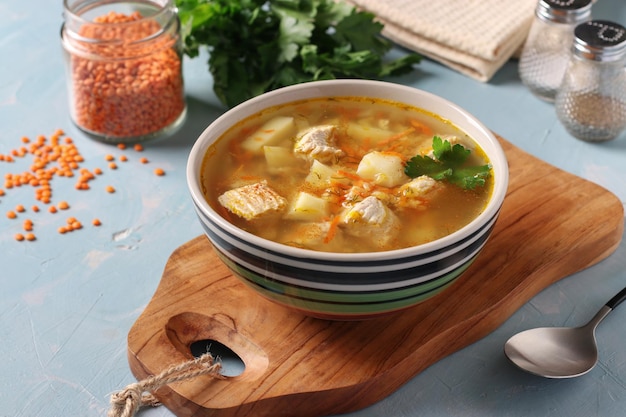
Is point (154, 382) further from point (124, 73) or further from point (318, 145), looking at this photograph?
point (124, 73)

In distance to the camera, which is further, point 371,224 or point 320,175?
point 320,175

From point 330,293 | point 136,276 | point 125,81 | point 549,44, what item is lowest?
point 136,276

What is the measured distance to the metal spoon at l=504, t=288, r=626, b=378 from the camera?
2152 mm

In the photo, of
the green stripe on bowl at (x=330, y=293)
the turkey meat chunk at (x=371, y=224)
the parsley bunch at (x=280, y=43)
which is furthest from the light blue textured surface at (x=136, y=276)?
the turkey meat chunk at (x=371, y=224)

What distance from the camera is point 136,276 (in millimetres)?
2543

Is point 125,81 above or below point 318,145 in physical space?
below

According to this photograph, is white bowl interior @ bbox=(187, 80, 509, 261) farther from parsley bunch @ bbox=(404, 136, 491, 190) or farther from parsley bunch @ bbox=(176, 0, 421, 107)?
parsley bunch @ bbox=(176, 0, 421, 107)

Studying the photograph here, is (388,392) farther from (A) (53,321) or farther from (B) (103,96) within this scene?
(B) (103,96)

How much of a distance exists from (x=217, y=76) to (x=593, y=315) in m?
1.65

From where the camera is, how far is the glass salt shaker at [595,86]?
301cm

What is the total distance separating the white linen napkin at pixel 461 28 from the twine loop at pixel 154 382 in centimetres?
188

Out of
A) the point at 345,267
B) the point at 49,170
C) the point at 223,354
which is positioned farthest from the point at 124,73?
the point at 345,267

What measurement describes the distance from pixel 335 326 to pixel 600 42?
1.51m

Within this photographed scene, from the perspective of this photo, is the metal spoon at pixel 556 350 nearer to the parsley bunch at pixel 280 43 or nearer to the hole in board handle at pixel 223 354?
the hole in board handle at pixel 223 354
